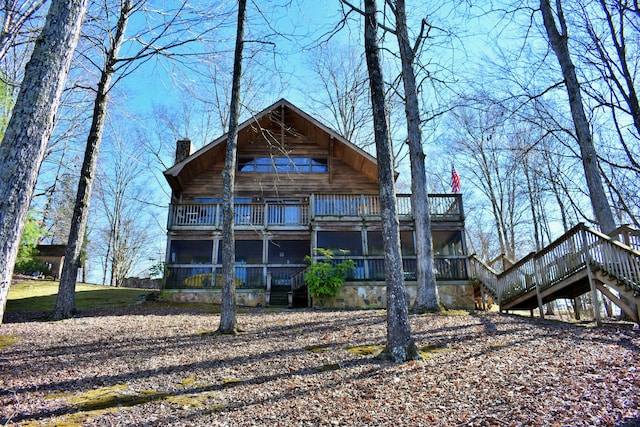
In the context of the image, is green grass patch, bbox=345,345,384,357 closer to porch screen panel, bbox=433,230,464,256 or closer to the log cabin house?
the log cabin house

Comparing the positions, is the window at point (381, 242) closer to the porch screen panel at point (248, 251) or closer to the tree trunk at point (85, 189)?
the porch screen panel at point (248, 251)

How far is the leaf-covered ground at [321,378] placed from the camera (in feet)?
11.2

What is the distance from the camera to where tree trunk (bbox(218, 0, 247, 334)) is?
7.48 metres

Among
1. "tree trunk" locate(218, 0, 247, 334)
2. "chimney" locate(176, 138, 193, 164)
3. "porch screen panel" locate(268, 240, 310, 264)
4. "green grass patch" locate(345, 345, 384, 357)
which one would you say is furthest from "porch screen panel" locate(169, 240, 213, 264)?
"green grass patch" locate(345, 345, 384, 357)

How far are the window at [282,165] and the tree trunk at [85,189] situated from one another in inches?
305

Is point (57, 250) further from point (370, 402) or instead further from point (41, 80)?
point (370, 402)

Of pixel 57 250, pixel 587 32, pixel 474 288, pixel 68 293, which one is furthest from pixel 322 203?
pixel 57 250

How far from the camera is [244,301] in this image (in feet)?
48.1

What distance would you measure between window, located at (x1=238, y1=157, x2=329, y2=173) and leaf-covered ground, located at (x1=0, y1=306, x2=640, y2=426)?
11599mm

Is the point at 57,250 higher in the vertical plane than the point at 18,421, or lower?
higher

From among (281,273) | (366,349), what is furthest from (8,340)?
(281,273)

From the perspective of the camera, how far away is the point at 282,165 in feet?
59.1

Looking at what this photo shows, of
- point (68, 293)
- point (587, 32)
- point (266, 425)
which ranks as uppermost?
point (587, 32)

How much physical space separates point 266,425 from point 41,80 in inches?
166
